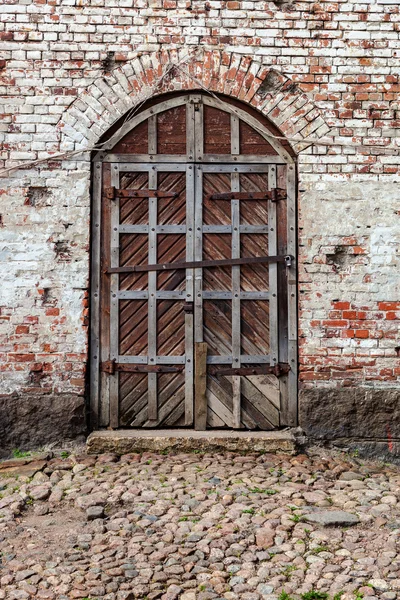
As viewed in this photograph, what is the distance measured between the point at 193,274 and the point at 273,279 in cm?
69

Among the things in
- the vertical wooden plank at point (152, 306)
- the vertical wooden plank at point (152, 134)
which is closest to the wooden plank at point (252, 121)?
the vertical wooden plank at point (152, 134)

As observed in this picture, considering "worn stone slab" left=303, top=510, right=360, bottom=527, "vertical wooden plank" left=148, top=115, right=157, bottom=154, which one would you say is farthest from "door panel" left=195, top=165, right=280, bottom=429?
"worn stone slab" left=303, top=510, right=360, bottom=527

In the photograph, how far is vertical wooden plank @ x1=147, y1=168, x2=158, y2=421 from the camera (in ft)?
17.6

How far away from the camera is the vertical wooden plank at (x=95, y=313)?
537 centimetres

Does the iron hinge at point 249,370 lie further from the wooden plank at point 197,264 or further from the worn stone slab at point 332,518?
the worn stone slab at point 332,518

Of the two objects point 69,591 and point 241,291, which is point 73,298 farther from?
point 69,591

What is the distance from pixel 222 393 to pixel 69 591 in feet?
8.08

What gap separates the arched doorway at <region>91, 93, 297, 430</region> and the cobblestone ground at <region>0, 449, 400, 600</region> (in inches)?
21.6

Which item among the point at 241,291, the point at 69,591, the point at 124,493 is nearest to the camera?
the point at 69,591

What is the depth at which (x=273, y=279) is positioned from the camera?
5.41 meters

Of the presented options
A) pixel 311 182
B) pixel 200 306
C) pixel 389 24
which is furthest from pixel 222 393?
pixel 389 24

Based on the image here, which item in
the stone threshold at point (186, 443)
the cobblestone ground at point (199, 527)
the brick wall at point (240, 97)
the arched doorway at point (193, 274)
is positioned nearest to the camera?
the cobblestone ground at point (199, 527)

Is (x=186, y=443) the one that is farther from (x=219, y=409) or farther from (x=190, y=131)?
(x=190, y=131)

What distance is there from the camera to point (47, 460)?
5078 millimetres
